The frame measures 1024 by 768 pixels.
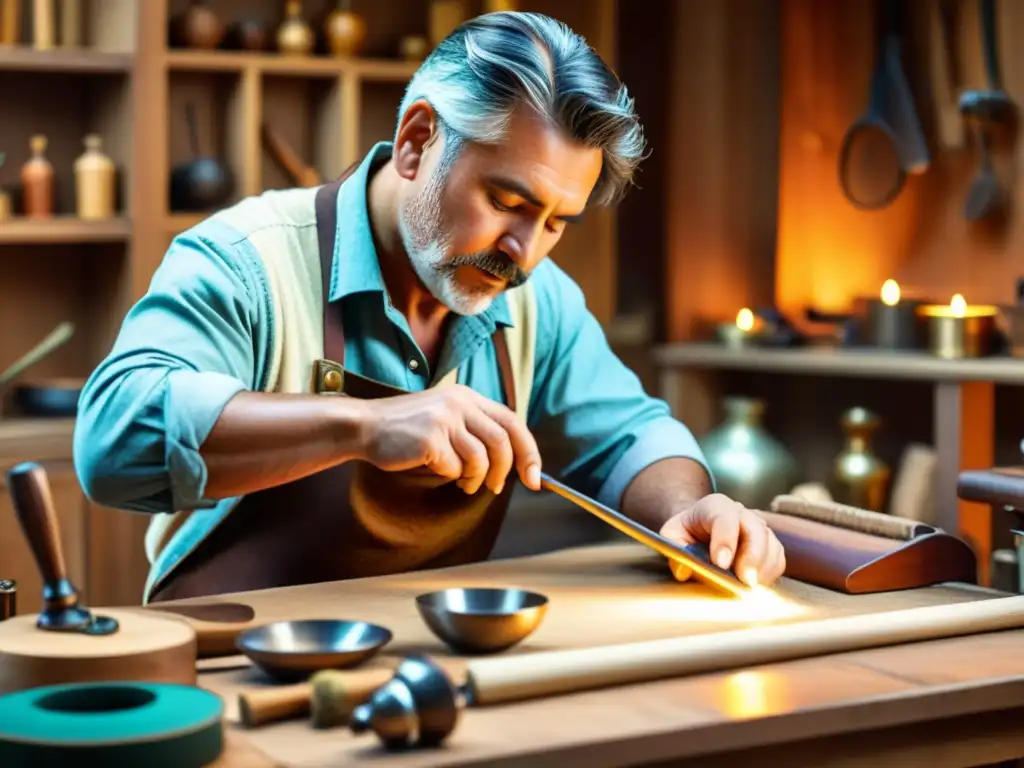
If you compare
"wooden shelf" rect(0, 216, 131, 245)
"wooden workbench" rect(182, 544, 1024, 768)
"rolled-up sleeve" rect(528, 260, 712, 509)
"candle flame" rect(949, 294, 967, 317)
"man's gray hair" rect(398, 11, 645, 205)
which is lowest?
"wooden workbench" rect(182, 544, 1024, 768)

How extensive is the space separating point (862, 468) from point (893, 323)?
419 millimetres

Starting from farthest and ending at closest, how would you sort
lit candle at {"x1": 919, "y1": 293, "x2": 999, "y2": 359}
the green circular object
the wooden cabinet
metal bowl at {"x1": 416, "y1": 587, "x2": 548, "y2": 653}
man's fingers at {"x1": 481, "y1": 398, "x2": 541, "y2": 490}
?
the wooden cabinet → lit candle at {"x1": 919, "y1": 293, "x2": 999, "y2": 359} → man's fingers at {"x1": 481, "y1": 398, "x2": 541, "y2": 490} → metal bowl at {"x1": 416, "y1": 587, "x2": 548, "y2": 653} → the green circular object

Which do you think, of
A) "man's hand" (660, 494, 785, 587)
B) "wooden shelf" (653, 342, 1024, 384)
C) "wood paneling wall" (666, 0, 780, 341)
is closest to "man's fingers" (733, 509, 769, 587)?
"man's hand" (660, 494, 785, 587)

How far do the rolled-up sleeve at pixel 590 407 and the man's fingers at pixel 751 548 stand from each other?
0.41 metres

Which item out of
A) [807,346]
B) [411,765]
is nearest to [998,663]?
[411,765]

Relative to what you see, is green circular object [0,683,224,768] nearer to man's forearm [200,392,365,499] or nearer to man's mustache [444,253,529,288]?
man's forearm [200,392,365,499]

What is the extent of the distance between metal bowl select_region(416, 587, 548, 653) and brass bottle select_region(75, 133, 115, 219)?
2.85m

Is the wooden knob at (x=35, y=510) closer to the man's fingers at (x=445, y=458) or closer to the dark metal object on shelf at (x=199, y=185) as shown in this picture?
the man's fingers at (x=445, y=458)

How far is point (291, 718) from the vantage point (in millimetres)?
1484

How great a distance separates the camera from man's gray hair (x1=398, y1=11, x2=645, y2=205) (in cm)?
225

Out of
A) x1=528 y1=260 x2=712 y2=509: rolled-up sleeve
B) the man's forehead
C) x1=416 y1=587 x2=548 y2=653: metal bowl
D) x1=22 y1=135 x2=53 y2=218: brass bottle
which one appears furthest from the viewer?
x1=22 y1=135 x2=53 y2=218: brass bottle

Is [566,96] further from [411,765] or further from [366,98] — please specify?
[366,98]

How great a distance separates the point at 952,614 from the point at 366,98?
3.45 m

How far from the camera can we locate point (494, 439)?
1.89 meters
